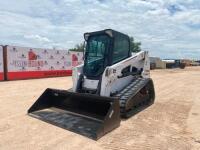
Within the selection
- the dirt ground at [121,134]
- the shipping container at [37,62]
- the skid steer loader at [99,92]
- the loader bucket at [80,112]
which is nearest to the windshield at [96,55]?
the skid steer loader at [99,92]

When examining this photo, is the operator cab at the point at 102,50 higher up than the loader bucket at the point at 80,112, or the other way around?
the operator cab at the point at 102,50

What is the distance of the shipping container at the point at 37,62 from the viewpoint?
1639 centimetres

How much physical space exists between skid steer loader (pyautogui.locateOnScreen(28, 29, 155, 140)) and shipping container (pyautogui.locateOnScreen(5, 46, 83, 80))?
1027 cm

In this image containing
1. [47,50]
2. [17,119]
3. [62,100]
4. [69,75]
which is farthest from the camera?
[69,75]

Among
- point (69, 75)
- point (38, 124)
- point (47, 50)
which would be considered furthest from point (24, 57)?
point (38, 124)

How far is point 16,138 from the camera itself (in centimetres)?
485

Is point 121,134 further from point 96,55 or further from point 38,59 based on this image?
point 38,59

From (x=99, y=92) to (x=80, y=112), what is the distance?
755 mm

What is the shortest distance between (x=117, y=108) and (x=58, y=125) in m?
1.53

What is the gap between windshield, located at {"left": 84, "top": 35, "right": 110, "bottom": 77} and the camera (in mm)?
7020

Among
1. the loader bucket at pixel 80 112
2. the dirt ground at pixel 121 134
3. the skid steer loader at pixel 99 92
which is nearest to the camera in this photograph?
the dirt ground at pixel 121 134

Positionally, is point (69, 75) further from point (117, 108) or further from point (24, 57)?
point (117, 108)

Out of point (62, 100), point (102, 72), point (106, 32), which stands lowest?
point (62, 100)

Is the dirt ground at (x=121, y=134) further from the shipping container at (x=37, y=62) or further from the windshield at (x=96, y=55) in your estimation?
the shipping container at (x=37, y=62)
